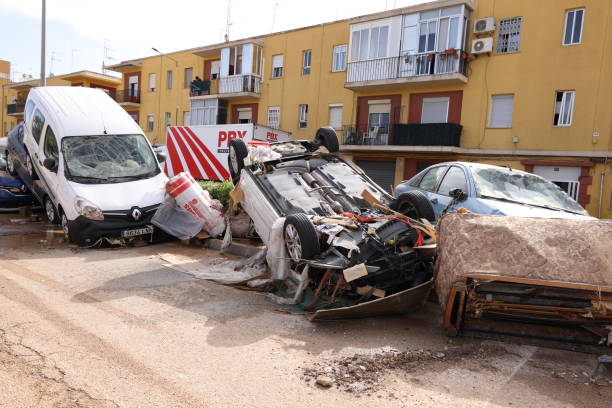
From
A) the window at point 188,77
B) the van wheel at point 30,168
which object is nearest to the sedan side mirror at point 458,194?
the van wheel at point 30,168

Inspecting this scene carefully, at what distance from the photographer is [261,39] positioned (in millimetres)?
27984

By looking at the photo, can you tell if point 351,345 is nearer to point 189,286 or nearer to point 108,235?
point 189,286

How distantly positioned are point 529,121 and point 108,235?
16.8 meters

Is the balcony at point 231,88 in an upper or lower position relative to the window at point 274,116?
upper

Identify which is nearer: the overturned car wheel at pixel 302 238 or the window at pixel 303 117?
the overturned car wheel at pixel 302 238

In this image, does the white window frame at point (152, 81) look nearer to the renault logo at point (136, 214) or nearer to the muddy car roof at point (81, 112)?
the muddy car roof at point (81, 112)

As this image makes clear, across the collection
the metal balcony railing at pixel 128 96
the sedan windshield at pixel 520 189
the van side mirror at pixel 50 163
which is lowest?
the van side mirror at pixel 50 163

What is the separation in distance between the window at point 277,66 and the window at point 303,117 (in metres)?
2.85

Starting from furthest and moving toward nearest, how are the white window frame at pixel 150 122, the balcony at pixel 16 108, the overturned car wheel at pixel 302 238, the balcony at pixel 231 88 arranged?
the balcony at pixel 16 108
the white window frame at pixel 150 122
the balcony at pixel 231 88
the overturned car wheel at pixel 302 238

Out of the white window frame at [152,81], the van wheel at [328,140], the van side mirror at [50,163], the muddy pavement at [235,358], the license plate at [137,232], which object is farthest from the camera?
the white window frame at [152,81]

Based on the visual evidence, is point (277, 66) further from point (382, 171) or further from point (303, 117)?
point (382, 171)

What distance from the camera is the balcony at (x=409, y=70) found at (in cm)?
1958

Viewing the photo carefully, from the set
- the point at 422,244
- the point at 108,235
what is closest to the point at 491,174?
the point at 422,244

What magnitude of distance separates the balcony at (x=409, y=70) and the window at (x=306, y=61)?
3541mm
